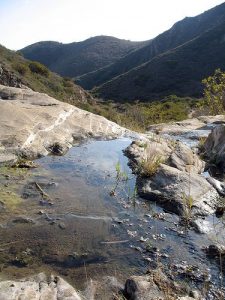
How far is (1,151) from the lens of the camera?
7.18 m

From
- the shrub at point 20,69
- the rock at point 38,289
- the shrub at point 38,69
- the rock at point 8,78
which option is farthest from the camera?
the shrub at point 38,69

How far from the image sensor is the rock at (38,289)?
3.30 metres

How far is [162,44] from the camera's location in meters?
105

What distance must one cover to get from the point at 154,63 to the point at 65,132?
74.2 meters

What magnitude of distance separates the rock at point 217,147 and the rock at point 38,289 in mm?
5654

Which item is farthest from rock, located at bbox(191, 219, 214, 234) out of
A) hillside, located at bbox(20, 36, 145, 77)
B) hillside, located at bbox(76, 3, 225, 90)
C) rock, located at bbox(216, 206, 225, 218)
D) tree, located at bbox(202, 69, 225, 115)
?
hillside, located at bbox(20, 36, 145, 77)

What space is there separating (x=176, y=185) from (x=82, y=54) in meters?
123

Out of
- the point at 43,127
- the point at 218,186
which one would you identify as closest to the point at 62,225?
the point at 218,186

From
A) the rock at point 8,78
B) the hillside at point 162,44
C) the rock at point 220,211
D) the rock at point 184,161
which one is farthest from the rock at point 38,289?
the hillside at point 162,44

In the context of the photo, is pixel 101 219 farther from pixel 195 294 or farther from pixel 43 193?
pixel 195 294

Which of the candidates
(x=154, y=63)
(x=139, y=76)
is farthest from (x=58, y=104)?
(x=154, y=63)

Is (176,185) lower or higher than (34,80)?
lower

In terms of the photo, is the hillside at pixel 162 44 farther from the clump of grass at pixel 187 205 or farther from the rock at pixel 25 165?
the clump of grass at pixel 187 205

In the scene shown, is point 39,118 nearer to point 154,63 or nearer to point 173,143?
point 173,143
